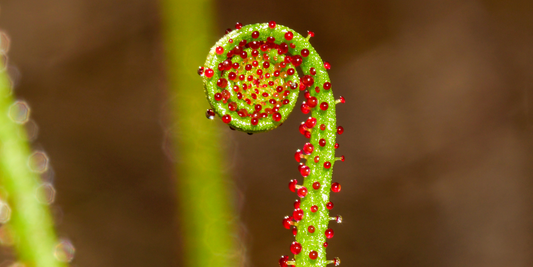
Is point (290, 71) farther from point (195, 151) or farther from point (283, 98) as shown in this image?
point (195, 151)

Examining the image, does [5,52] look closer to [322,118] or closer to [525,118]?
[322,118]

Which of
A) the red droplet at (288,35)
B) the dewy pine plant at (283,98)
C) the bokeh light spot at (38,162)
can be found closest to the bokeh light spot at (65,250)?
the bokeh light spot at (38,162)

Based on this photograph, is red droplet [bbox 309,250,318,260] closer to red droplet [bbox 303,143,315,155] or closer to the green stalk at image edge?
red droplet [bbox 303,143,315,155]

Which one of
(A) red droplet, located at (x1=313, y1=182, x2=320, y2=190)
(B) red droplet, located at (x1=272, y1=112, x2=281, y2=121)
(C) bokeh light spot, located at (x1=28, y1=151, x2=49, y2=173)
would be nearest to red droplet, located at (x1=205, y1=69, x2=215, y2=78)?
(B) red droplet, located at (x1=272, y1=112, x2=281, y2=121)

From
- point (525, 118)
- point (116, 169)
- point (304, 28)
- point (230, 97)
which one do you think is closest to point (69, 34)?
point (116, 169)

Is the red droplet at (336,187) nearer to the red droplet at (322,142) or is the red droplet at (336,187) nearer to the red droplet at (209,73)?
the red droplet at (322,142)

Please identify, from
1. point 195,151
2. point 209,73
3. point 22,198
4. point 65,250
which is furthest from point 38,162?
point 209,73
